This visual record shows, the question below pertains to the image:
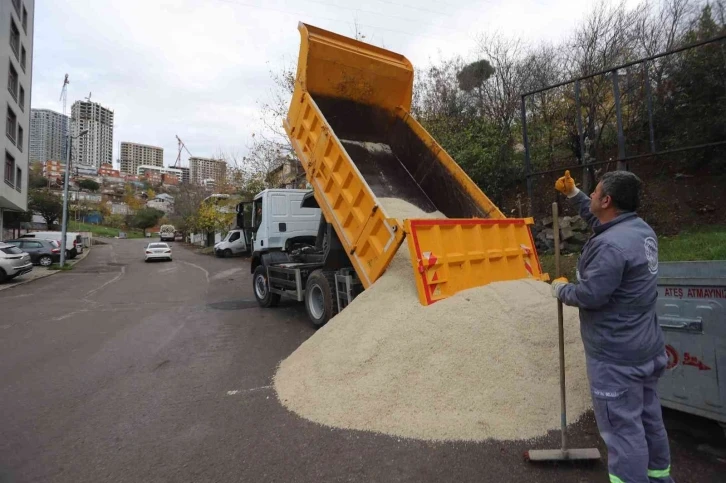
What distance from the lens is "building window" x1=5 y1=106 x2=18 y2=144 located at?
23.9 metres

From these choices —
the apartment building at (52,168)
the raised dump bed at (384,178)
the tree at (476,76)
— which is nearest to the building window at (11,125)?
the tree at (476,76)

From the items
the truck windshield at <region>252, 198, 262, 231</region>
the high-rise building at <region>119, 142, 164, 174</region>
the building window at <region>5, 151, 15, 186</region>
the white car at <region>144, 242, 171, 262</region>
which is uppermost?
the high-rise building at <region>119, 142, 164, 174</region>

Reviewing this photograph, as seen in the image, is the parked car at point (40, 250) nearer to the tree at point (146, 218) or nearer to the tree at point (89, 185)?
the tree at point (146, 218)

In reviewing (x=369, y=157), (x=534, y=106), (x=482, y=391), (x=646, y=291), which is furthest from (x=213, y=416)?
(x=534, y=106)

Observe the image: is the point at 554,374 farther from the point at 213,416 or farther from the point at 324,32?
the point at 324,32

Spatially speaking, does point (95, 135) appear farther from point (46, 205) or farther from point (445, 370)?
point (445, 370)

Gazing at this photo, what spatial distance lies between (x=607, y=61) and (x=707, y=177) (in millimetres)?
4211

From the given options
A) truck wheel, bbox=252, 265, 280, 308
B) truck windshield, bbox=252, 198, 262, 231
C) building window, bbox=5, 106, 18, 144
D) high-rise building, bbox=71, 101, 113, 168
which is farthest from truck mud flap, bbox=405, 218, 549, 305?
high-rise building, bbox=71, 101, 113, 168

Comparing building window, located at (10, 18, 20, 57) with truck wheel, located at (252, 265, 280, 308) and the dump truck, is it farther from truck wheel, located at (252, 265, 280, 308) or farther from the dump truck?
the dump truck

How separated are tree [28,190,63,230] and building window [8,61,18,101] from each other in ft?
76.2

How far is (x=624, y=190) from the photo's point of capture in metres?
2.40

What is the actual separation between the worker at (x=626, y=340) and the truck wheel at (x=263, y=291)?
300 inches

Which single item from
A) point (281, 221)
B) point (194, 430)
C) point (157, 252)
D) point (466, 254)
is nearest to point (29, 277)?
point (157, 252)

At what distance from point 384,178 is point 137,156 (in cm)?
15830
